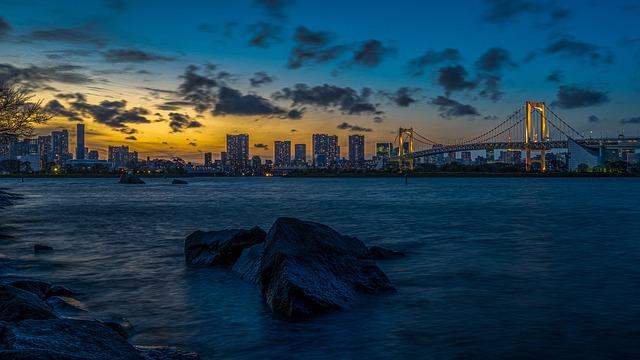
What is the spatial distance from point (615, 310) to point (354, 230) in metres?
14.7

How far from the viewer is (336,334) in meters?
7.14

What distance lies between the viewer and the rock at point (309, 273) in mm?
7938

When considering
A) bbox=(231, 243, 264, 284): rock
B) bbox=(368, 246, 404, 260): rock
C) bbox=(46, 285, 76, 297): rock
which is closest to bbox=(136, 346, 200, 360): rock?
bbox=(231, 243, 264, 284): rock

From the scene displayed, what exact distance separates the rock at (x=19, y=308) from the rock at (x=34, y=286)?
2.17 meters

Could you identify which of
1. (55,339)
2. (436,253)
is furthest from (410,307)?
(436,253)

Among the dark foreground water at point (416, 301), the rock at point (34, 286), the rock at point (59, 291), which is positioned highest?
the rock at point (34, 286)

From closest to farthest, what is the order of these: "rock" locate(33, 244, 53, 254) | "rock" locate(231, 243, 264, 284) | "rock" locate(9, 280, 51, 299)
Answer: "rock" locate(9, 280, 51, 299) → "rock" locate(231, 243, 264, 284) → "rock" locate(33, 244, 53, 254)

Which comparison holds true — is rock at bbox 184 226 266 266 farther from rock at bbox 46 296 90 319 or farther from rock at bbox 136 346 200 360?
rock at bbox 136 346 200 360

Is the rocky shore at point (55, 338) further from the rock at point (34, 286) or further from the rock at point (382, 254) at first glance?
the rock at point (382, 254)


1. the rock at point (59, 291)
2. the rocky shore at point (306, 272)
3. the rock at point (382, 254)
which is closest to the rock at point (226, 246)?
the rocky shore at point (306, 272)

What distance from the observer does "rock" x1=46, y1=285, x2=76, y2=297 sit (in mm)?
9495

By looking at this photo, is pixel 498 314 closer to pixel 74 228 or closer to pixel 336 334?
pixel 336 334

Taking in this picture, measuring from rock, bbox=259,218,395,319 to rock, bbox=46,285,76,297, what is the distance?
356 cm

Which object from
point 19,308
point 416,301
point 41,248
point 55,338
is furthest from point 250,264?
point 41,248
